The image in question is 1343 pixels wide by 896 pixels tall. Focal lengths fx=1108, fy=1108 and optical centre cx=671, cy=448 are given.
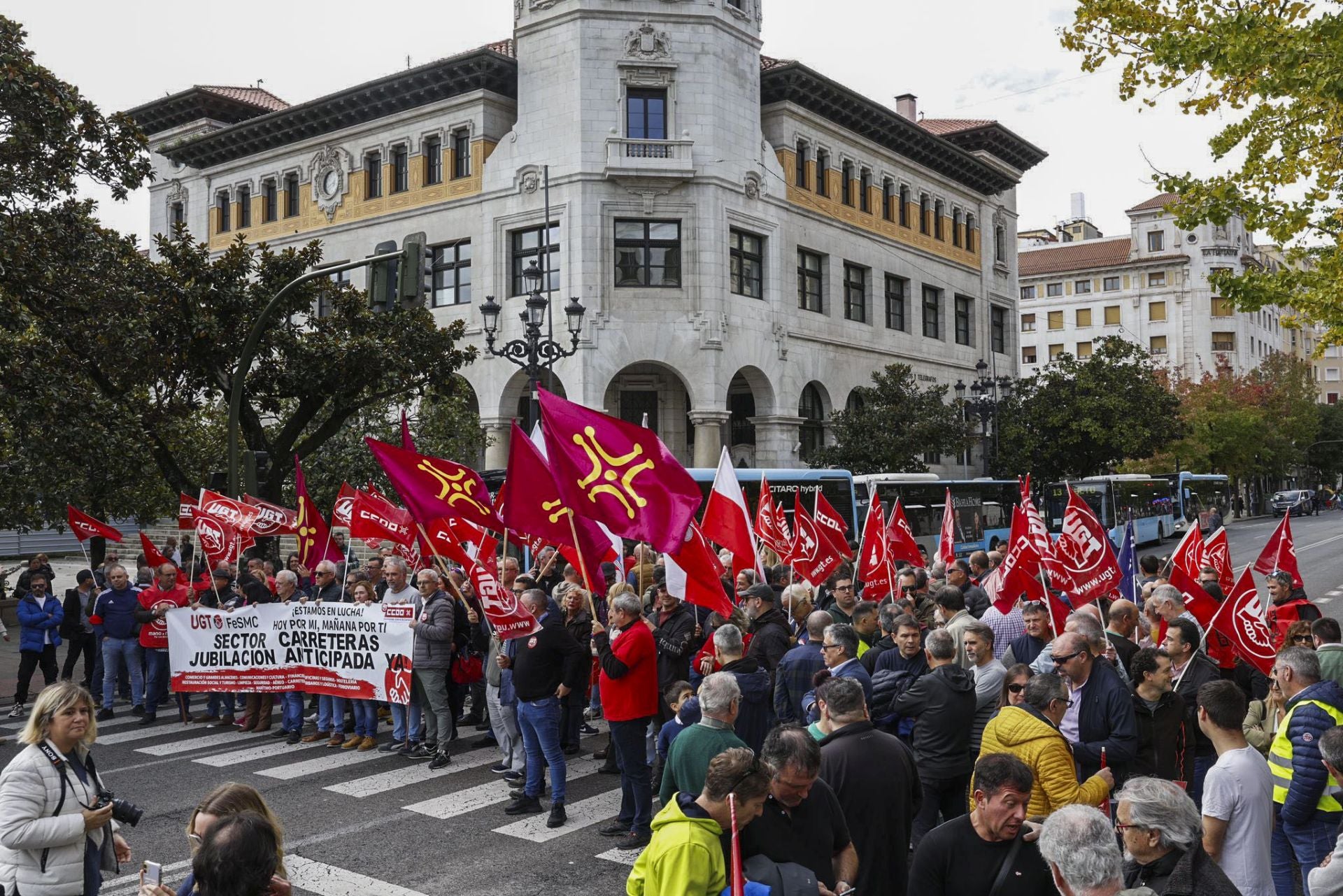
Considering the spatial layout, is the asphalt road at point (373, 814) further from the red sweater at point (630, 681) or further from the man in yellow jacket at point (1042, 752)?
the man in yellow jacket at point (1042, 752)

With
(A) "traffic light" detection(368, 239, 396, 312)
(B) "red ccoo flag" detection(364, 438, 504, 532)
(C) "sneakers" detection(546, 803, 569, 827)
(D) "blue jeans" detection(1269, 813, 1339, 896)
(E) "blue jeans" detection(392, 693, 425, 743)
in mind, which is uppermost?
(A) "traffic light" detection(368, 239, 396, 312)

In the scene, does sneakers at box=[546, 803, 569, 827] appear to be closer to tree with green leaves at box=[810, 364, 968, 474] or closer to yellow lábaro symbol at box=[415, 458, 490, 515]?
yellow lábaro symbol at box=[415, 458, 490, 515]

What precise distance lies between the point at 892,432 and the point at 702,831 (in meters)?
34.0

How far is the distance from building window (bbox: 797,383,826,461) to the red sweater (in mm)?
31483

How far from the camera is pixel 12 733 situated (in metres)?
12.2

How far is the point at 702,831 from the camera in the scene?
4.30 metres

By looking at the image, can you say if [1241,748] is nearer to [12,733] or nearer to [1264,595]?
[12,733]

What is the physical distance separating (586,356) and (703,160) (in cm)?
719

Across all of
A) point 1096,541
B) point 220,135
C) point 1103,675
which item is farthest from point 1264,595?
point 220,135

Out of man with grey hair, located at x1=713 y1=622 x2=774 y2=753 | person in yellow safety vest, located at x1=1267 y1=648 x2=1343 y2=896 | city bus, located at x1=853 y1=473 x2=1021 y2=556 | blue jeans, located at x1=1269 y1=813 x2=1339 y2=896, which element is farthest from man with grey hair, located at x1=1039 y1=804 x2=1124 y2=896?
city bus, located at x1=853 y1=473 x2=1021 y2=556

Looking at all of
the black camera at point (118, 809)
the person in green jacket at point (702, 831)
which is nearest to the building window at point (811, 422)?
the black camera at point (118, 809)

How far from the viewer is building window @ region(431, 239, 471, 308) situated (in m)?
36.7

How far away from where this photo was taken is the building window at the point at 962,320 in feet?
158

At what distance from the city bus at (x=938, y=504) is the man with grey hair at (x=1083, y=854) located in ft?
85.6
